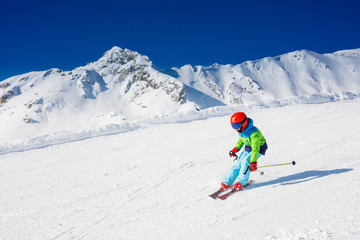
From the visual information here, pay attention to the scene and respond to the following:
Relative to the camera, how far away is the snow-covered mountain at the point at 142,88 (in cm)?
5747

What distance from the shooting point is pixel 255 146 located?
14.4 ft

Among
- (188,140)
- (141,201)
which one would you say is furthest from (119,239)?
(188,140)

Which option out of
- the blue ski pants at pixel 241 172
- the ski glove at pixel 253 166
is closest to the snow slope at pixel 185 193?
the blue ski pants at pixel 241 172

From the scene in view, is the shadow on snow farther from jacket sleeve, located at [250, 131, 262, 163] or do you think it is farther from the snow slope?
jacket sleeve, located at [250, 131, 262, 163]

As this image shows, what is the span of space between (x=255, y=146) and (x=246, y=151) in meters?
0.35

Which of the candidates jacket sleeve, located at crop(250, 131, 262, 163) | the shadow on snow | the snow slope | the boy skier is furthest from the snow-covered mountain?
jacket sleeve, located at crop(250, 131, 262, 163)

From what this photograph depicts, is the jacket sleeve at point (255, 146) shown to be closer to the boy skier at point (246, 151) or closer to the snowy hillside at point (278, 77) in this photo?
the boy skier at point (246, 151)

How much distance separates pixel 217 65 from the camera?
100m

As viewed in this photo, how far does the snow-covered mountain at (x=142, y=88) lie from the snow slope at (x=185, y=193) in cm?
4011

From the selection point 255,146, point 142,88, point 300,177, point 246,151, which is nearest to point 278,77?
point 142,88

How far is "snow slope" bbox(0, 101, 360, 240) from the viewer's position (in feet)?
10.5

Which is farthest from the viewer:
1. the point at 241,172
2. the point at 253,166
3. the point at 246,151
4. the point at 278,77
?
the point at 278,77

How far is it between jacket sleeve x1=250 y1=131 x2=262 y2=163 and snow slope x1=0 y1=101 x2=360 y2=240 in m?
0.64

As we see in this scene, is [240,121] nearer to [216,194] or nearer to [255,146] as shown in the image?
[255,146]
